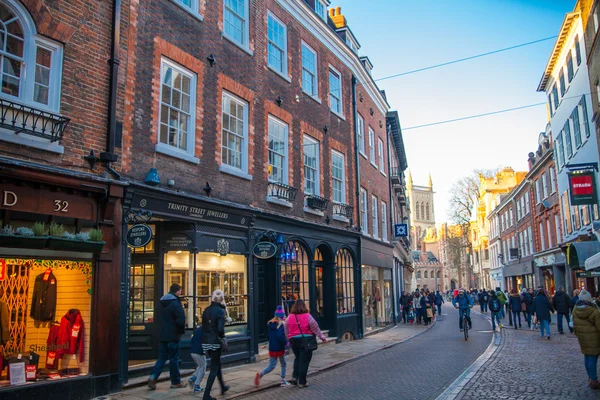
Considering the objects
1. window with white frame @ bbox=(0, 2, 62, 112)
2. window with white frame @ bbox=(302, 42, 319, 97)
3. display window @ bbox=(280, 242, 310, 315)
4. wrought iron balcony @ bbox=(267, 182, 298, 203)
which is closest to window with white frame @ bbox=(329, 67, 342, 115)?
window with white frame @ bbox=(302, 42, 319, 97)

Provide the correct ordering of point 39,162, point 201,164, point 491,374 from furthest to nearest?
point 201,164 → point 491,374 → point 39,162

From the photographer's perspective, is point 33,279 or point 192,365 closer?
point 33,279

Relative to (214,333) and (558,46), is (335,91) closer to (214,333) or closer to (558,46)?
(214,333)

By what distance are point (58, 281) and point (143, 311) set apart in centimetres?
276

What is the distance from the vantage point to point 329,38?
740 inches

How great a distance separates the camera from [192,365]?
35.6 feet

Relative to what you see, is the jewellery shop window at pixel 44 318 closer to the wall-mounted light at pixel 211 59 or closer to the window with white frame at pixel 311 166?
the wall-mounted light at pixel 211 59

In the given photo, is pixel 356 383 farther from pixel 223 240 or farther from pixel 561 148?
pixel 561 148

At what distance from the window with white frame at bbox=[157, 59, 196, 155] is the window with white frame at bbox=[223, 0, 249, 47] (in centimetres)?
220

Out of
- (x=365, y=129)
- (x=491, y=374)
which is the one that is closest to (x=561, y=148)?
(x=365, y=129)

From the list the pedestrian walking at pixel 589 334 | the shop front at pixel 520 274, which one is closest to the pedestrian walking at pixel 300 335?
the pedestrian walking at pixel 589 334

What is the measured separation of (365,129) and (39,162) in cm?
1680

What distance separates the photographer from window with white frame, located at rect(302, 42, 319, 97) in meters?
17.1

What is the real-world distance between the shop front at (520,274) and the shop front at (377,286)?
17.9 meters
